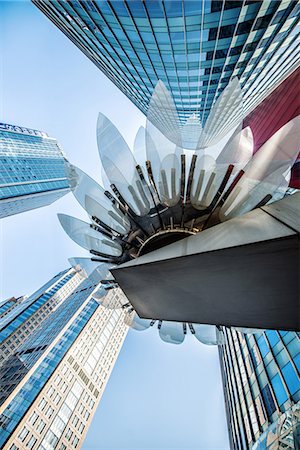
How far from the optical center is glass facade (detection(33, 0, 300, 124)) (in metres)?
13.4

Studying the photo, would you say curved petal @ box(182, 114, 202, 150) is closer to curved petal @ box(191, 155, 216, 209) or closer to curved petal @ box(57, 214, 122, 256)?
curved petal @ box(191, 155, 216, 209)

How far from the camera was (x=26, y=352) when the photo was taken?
2397 inches

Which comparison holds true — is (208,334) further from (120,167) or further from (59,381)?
(59,381)

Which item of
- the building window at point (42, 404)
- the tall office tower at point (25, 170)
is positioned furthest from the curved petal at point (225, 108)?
the tall office tower at point (25, 170)

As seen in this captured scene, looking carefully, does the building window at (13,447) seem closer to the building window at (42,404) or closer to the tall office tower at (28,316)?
the building window at (42,404)

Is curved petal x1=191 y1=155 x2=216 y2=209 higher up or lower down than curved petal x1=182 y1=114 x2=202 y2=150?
lower down

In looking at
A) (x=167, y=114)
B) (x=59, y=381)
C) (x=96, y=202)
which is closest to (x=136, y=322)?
(x=96, y=202)

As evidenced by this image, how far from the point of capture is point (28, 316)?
83.2 meters

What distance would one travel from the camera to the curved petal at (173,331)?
550cm

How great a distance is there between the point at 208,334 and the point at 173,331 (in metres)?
0.86

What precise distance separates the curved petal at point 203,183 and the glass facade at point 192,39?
1443cm

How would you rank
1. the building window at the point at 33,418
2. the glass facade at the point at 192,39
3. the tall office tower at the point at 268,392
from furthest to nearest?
1. the building window at the point at 33,418
2. the glass facade at the point at 192,39
3. the tall office tower at the point at 268,392

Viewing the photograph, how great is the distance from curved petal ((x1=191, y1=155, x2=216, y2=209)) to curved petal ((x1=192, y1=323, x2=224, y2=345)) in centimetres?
331

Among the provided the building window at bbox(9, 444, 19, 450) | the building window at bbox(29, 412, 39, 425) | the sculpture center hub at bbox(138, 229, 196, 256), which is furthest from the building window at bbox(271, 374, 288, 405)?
the building window at bbox(29, 412, 39, 425)
